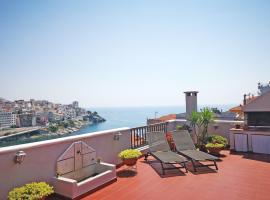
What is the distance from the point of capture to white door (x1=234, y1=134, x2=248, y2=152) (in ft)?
25.1

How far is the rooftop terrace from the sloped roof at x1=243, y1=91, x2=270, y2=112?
6.47 feet

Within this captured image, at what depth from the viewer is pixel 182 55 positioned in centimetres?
1455

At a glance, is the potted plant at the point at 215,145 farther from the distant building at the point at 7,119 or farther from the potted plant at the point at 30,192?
the distant building at the point at 7,119

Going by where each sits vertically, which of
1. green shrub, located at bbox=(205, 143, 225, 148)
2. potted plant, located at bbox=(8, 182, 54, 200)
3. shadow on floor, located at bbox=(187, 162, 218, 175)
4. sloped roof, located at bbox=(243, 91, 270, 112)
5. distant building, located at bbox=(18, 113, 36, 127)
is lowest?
distant building, located at bbox=(18, 113, 36, 127)

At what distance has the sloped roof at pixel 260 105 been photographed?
7492 mm

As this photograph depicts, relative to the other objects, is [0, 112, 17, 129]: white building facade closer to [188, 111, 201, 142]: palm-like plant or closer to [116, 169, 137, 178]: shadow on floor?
[188, 111, 201, 142]: palm-like plant

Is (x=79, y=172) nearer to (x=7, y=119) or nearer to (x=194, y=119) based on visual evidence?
(x=194, y=119)

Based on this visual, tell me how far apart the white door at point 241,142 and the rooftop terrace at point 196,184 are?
3.89 feet

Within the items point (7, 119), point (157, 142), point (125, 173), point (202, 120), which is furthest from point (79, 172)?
point (7, 119)

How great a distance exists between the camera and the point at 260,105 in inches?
301

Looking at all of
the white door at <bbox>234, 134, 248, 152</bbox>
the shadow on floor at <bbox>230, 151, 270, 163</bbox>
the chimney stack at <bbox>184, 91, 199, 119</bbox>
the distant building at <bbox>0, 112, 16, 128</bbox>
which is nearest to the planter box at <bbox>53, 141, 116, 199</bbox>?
the shadow on floor at <bbox>230, 151, 270, 163</bbox>

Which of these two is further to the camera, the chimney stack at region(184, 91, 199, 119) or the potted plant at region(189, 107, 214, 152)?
the chimney stack at region(184, 91, 199, 119)

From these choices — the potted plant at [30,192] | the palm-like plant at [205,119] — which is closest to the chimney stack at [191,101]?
the palm-like plant at [205,119]

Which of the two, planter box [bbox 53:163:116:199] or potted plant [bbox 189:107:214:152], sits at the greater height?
potted plant [bbox 189:107:214:152]
